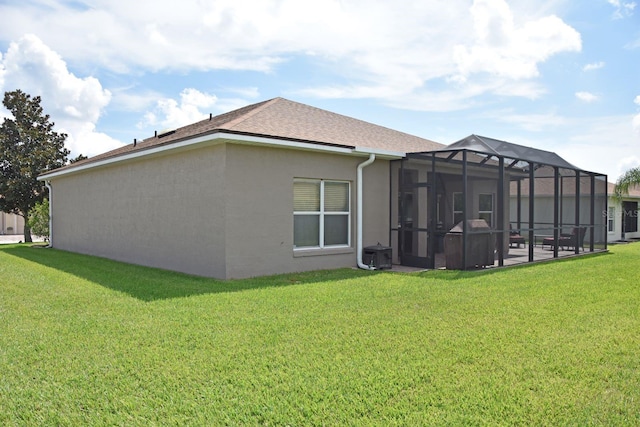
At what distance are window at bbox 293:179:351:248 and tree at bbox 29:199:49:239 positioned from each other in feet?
55.1

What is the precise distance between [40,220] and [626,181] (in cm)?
2971

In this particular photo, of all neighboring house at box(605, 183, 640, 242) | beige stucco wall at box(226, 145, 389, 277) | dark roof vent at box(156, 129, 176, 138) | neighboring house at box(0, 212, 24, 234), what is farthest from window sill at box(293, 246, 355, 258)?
neighboring house at box(0, 212, 24, 234)

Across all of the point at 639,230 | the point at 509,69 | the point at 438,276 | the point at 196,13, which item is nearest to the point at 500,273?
the point at 438,276

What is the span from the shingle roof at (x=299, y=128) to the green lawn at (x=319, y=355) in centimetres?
350

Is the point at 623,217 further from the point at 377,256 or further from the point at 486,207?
the point at 377,256

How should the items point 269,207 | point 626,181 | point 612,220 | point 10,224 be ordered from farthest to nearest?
point 10,224
point 612,220
point 626,181
point 269,207

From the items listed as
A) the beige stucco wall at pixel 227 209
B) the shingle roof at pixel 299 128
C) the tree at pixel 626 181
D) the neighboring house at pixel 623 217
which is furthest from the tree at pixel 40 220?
the tree at pixel 626 181

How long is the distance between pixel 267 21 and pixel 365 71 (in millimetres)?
3795

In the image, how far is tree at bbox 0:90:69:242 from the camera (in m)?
22.6

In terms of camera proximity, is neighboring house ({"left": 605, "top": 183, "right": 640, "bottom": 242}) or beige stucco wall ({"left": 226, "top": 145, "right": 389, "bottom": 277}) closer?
beige stucco wall ({"left": 226, "top": 145, "right": 389, "bottom": 277})

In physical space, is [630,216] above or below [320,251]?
above

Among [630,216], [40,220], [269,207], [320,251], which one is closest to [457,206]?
[320,251]

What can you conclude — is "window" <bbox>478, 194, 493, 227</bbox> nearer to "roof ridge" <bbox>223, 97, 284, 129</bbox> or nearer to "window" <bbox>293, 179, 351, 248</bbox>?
"window" <bbox>293, 179, 351, 248</bbox>

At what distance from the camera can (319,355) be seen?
474 cm
